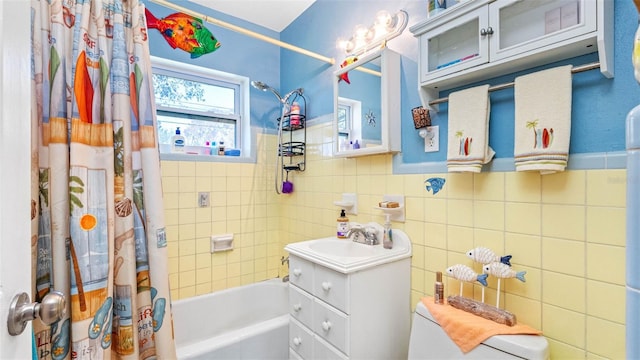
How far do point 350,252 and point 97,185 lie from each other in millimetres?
1237

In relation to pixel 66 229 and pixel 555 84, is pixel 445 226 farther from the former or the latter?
pixel 66 229

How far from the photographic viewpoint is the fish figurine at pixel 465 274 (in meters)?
1.10

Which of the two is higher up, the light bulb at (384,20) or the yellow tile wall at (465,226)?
the light bulb at (384,20)

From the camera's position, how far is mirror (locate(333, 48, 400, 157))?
148 cm

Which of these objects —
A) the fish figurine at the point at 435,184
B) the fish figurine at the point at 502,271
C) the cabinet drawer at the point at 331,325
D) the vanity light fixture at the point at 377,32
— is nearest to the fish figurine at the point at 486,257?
the fish figurine at the point at 502,271

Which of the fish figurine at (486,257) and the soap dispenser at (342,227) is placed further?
the soap dispenser at (342,227)

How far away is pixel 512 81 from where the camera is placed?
1.08 metres

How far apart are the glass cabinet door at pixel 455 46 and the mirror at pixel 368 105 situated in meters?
0.23

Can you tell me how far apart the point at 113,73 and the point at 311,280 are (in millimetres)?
1285

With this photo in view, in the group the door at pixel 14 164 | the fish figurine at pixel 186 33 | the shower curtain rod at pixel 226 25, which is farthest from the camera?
the fish figurine at pixel 186 33

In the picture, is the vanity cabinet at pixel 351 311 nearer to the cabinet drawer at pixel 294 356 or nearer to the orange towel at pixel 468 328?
the cabinet drawer at pixel 294 356

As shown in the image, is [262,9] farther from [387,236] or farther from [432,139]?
[387,236]

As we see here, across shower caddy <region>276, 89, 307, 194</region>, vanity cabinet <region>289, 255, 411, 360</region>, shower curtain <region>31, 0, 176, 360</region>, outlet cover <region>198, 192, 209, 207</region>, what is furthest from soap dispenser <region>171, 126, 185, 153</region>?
vanity cabinet <region>289, 255, 411, 360</region>

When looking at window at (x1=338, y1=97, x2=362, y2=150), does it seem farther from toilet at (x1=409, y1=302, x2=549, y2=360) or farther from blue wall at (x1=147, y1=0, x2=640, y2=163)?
toilet at (x1=409, y1=302, x2=549, y2=360)
